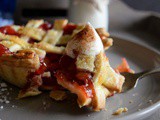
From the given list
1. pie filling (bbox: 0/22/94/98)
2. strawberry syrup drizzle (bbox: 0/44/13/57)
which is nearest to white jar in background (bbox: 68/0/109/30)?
pie filling (bbox: 0/22/94/98)

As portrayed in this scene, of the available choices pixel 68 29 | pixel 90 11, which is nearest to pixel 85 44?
pixel 68 29

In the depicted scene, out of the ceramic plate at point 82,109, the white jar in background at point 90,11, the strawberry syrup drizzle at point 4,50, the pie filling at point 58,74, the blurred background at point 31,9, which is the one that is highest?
the strawberry syrup drizzle at point 4,50

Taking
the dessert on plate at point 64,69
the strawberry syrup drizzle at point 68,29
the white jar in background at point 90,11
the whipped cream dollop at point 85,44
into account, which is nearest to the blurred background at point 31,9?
the white jar in background at point 90,11

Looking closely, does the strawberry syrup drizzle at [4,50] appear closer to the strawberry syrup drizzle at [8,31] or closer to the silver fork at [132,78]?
the strawberry syrup drizzle at [8,31]

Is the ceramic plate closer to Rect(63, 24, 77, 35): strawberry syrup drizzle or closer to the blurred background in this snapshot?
Rect(63, 24, 77, 35): strawberry syrup drizzle

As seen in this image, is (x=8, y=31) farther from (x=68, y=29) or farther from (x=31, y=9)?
(x=31, y=9)

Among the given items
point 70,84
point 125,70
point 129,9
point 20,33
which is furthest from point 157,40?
point 70,84
